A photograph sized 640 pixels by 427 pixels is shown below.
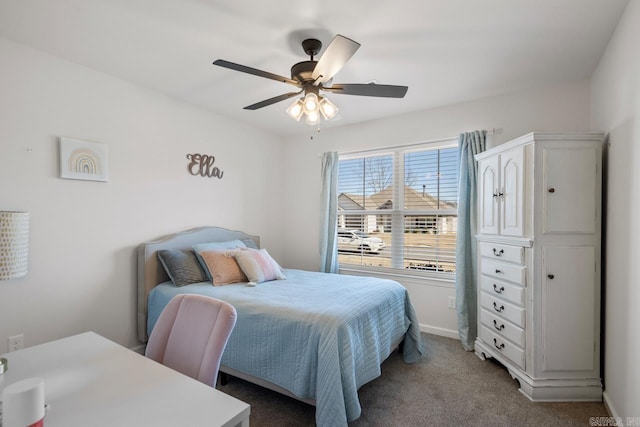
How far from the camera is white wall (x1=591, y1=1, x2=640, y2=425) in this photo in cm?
170

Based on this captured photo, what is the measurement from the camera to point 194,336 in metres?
1.33

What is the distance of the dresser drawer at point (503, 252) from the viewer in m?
2.36

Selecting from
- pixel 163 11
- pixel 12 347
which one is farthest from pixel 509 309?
pixel 12 347

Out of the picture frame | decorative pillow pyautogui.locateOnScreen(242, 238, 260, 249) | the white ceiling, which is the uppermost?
the white ceiling

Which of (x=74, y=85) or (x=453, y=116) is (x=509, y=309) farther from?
(x=74, y=85)

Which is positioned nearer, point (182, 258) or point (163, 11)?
point (163, 11)

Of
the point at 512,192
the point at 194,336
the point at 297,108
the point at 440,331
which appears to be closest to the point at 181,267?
the point at 194,336

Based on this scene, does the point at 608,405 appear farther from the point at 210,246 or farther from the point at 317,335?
the point at 210,246

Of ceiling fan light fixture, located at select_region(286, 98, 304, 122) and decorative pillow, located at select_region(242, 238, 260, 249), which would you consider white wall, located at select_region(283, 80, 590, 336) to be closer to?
decorative pillow, located at select_region(242, 238, 260, 249)

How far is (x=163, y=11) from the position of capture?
183 centimetres

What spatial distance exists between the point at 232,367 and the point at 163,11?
7.65 ft

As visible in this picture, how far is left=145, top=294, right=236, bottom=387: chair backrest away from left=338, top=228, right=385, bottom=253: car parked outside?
2.79 m

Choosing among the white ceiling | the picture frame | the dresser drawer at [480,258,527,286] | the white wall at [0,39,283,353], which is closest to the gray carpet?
the dresser drawer at [480,258,527,286]

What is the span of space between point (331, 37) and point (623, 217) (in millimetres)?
2155
